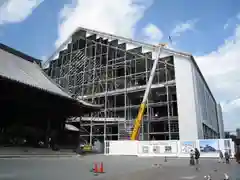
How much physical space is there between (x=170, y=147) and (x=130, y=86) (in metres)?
15.4

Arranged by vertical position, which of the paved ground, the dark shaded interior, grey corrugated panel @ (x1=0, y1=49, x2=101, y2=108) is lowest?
the paved ground

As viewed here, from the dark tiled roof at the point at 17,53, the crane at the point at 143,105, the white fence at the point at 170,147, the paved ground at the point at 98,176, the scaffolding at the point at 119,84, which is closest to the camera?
the paved ground at the point at 98,176

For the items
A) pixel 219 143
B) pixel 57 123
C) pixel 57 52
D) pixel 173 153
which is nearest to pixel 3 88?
pixel 57 123

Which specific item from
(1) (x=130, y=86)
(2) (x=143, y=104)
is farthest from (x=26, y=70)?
(1) (x=130, y=86)

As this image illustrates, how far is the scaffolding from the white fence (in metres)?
7.93

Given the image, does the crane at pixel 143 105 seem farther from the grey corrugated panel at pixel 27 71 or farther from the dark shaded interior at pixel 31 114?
the dark shaded interior at pixel 31 114

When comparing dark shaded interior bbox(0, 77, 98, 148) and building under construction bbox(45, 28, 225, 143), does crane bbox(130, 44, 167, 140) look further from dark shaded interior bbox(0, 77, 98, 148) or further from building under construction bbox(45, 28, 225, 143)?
dark shaded interior bbox(0, 77, 98, 148)

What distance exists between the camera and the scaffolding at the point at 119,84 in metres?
36.4

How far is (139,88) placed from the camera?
3722cm

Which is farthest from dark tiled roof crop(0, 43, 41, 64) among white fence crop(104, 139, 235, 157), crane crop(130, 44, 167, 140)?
crane crop(130, 44, 167, 140)

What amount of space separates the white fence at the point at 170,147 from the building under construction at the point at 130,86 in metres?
6.08

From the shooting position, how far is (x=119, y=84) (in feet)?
135

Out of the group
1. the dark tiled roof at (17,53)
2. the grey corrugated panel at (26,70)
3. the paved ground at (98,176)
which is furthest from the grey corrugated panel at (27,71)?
the paved ground at (98,176)

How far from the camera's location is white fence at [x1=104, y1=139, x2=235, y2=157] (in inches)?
958
